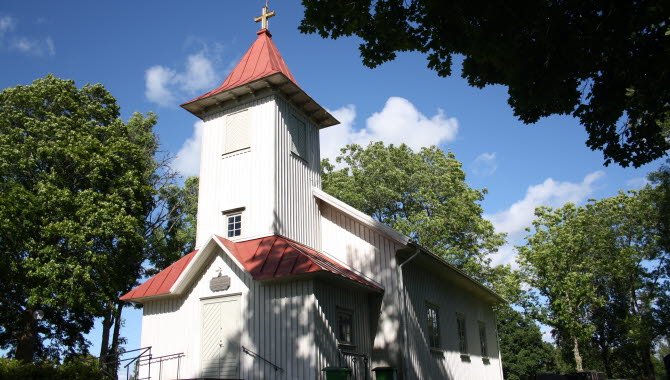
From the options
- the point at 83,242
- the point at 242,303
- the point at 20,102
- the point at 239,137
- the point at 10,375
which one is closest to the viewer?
the point at 10,375

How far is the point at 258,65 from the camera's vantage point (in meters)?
17.3

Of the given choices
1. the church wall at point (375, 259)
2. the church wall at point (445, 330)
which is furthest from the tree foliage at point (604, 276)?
the church wall at point (375, 259)

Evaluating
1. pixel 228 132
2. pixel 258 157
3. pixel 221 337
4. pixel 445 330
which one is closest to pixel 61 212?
pixel 228 132

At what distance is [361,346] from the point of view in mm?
13914

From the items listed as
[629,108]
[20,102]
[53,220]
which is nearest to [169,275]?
[53,220]

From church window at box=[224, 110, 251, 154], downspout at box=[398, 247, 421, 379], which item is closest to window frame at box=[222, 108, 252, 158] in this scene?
church window at box=[224, 110, 251, 154]

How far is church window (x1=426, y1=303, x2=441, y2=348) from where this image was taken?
16.4 metres

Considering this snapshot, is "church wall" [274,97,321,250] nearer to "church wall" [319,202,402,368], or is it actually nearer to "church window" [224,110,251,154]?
"church wall" [319,202,402,368]

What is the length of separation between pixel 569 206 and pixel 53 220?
1269 inches

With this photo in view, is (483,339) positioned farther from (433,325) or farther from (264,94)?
(264,94)

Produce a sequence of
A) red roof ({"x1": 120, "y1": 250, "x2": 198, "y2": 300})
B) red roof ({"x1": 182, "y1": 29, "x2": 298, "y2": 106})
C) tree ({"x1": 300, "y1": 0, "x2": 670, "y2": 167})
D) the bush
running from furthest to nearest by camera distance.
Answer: red roof ({"x1": 182, "y1": 29, "x2": 298, "y2": 106}) < red roof ({"x1": 120, "y1": 250, "x2": 198, "y2": 300}) < the bush < tree ({"x1": 300, "y1": 0, "x2": 670, "y2": 167})

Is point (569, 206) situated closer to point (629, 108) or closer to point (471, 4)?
point (629, 108)

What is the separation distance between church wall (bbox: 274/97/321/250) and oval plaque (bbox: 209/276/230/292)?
6.94 ft

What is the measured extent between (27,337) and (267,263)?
541 inches
